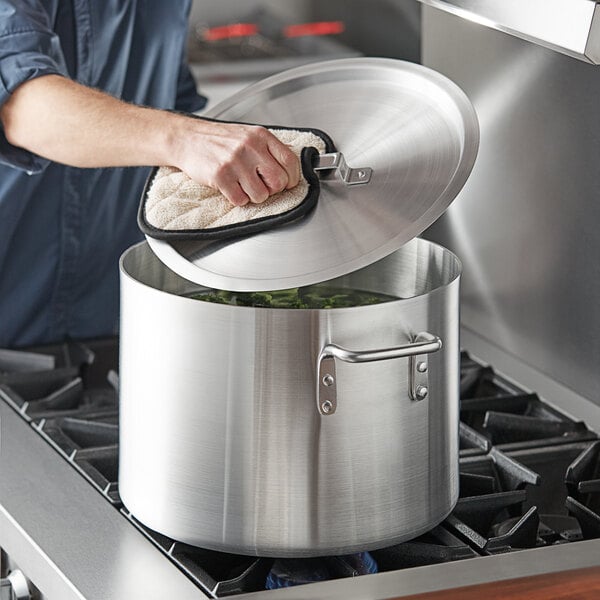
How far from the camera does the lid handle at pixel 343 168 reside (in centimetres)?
106

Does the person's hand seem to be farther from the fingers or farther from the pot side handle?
the pot side handle

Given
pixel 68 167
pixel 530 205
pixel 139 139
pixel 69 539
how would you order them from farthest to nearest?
pixel 68 167
pixel 530 205
pixel 139 139
pixel 69 539

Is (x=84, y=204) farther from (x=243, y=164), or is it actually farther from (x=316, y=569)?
(x=316, y=569)

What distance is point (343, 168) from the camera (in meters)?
1.05

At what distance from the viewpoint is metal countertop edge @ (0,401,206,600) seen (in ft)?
3.15

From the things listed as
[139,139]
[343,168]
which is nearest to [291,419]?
[343,168]

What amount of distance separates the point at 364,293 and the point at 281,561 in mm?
286

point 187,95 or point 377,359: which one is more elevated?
point 377,359

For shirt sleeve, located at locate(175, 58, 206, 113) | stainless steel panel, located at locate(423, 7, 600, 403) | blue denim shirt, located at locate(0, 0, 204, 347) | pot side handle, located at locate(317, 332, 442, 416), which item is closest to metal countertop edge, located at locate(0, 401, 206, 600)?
pot side handle, located at locate(317, 332, 442, 416)

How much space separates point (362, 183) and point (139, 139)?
0.22m

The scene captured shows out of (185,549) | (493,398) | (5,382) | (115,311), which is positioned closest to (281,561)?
(185,549)

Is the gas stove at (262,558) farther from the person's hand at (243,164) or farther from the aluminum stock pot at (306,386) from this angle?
the person's hand at (243,164)

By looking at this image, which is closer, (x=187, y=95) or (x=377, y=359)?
(x=377, y=359)

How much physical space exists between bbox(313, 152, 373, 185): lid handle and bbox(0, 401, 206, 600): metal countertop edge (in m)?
0.34
